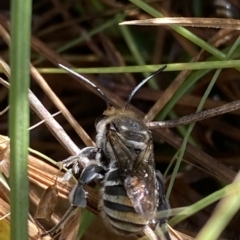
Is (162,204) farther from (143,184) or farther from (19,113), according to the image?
(19,113)

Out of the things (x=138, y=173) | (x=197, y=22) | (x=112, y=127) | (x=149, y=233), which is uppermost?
(x=197, y=22)

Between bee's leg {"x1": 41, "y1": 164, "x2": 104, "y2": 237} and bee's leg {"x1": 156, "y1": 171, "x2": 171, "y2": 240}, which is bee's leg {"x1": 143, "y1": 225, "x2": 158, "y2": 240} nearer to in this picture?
bee's leg {"x1": 156, "y1": 171, "x2": 171, "y2": 240}

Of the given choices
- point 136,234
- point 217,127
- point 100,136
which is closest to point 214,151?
point 217,127

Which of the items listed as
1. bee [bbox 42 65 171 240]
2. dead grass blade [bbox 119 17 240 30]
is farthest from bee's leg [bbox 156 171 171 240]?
dead grass blade [bbox 119 17 240 30]

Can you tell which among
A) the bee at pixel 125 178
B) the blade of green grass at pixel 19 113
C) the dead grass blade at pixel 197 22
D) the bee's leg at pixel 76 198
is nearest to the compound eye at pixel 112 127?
the bee at pixel 125 178

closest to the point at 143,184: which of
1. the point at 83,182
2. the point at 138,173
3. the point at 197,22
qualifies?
the point at 138,173

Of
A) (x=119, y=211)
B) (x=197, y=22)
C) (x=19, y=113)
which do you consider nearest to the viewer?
(x=19, y=113)

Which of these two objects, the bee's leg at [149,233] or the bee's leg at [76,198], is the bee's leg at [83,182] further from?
the bee's leg at [149,233]
